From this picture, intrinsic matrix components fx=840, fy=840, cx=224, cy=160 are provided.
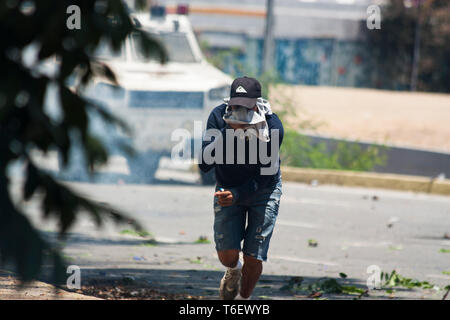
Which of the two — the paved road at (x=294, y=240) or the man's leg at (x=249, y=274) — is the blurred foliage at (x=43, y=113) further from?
the man's leg at (x=249, y=274)

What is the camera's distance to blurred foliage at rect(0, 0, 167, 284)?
2455 mm

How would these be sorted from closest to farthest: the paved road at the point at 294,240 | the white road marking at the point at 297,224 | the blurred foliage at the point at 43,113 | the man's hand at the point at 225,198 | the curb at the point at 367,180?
the blurred foliage at the point at 43,113, the man's hand at the point at 225,198, the paved road at the point at 294,240, the white road marking at the point at 297,224, the curb at the point at 367,180

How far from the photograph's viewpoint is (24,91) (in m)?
2.53

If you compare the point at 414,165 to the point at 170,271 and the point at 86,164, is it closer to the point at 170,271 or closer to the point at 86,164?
the point at 170,271

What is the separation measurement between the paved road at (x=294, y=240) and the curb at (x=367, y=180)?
295 millimetres

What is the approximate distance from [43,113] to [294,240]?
7.08m

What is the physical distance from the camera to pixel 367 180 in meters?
13.9

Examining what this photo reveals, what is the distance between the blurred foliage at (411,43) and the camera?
1462 inches

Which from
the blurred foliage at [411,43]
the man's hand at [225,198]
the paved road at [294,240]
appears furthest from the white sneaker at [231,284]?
the blurred foliage at [411,43]

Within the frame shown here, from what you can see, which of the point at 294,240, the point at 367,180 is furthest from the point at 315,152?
the point at 294,240

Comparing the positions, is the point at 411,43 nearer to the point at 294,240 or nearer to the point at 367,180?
the point at 367,180

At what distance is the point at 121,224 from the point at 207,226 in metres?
7.33

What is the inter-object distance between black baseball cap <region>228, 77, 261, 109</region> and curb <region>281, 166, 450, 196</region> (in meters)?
8.73
